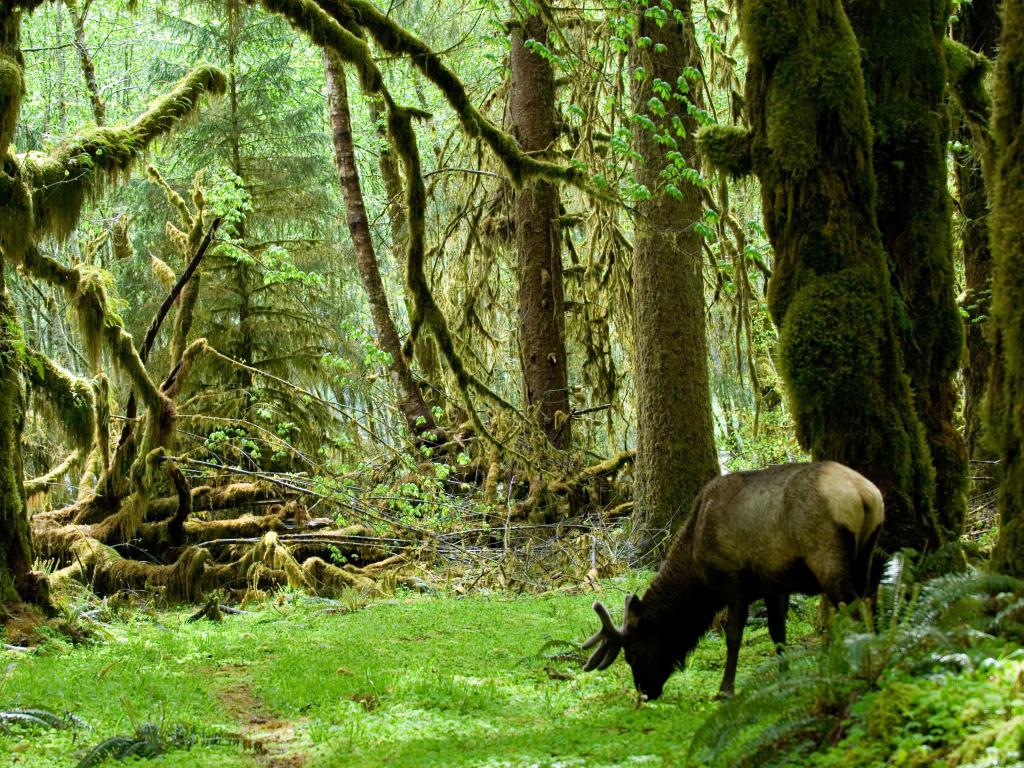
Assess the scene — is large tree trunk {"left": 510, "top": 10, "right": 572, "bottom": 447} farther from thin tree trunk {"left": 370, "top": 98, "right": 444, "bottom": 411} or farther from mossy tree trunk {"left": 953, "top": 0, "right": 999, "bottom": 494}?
mossy tree trunk {"left": 953, "top": 0, "right": 999, "bottom": 494}

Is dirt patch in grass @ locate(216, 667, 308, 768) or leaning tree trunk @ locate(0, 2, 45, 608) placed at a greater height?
leaning tree trunk @ locate(0, 2, 45, 608)

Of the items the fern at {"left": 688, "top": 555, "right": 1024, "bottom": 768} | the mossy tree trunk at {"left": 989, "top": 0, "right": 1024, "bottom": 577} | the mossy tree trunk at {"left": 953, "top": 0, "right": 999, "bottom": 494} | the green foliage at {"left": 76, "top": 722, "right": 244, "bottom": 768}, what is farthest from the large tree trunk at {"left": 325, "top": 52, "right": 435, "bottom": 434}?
the fern at {"left": 688, "top": 555, "right": 1024, "bottom": 768}

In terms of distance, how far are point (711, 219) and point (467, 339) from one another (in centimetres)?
812

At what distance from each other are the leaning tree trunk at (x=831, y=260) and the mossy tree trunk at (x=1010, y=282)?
111 cm

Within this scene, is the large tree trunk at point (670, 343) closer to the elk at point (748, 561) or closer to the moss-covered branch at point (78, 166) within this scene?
the elk at point (748, 561)

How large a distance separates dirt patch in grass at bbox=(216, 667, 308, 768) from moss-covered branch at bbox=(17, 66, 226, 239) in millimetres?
5073

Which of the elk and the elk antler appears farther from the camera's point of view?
the elk antler

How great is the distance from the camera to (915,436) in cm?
621

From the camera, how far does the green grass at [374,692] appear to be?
5055mm

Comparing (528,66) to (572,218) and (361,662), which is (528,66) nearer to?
(572,218)

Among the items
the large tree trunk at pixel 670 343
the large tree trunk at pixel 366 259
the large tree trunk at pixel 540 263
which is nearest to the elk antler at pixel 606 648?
the large tree trunk at pixel 670 343

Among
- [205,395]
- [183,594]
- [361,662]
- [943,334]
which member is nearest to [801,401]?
[943,334]

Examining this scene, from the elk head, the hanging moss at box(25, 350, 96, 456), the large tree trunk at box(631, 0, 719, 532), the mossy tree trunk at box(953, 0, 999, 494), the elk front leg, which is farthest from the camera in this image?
the mossy tree trunk at box(953, 0, 999, 494)

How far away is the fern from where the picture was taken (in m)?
3.71
